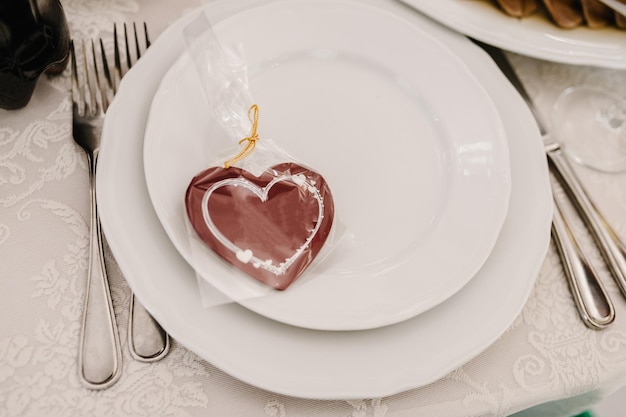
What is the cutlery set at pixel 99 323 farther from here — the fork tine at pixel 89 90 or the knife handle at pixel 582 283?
the knife handle at pixel 582 283

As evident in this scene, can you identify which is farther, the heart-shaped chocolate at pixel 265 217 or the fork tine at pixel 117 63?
the fork tine at pixel 117 63

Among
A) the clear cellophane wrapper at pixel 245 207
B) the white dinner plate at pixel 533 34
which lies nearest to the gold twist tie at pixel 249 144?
the clear cellophane wrapper at pixel 245 207

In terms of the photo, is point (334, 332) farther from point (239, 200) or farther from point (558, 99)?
point (558, 99)

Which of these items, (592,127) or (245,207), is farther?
(592,127)

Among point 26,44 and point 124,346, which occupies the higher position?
point 26,44

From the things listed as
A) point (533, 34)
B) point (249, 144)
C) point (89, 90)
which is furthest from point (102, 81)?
point (533, 34)

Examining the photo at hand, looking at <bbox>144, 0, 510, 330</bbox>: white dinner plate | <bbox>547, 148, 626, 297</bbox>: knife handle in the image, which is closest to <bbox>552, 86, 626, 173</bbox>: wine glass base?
<bbox>547, 148, 626, 297</bbox>: knife handle

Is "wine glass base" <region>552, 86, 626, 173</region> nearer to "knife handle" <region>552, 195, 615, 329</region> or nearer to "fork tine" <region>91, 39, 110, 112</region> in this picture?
"knife handle" <region>552, 195, 615, 329</region>

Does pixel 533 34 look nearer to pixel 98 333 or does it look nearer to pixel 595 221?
pixel 595 221
